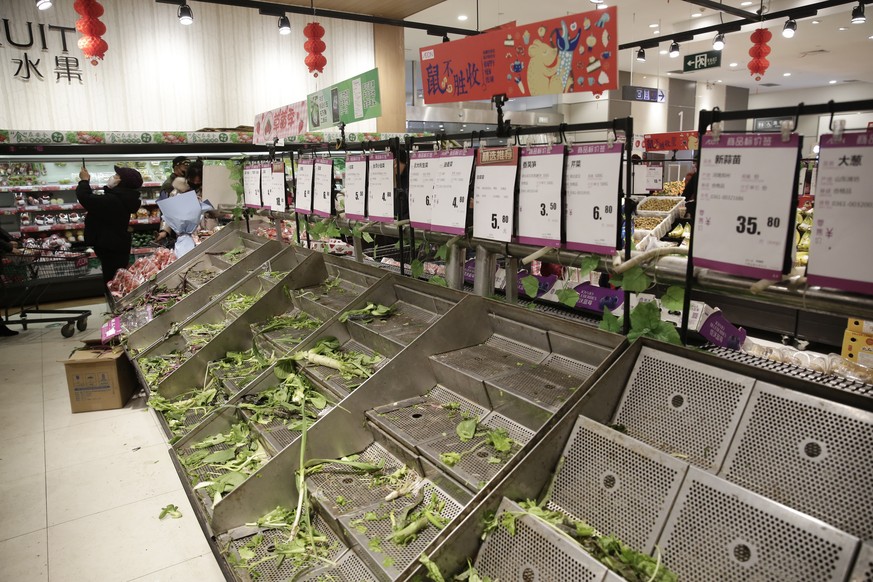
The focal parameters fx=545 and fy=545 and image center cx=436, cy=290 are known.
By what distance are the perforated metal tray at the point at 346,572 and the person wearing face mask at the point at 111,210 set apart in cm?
695

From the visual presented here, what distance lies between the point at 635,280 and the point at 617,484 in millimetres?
667

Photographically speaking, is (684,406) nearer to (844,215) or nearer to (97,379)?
(844,215)

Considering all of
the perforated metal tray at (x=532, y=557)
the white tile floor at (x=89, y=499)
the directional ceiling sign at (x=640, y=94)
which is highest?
the directional ceiling sign at (x=640, y=94)

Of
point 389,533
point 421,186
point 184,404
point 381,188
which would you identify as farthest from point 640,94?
point 389,533

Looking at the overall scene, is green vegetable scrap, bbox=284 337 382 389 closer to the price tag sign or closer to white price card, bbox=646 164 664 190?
the price tag sign

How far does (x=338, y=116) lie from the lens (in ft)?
13.3

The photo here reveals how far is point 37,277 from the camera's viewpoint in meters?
7.53

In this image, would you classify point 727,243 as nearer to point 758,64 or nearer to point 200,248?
point 200,248

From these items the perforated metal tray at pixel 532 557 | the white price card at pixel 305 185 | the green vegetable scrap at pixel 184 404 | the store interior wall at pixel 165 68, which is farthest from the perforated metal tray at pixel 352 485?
the store interior wall at pixel 165 68

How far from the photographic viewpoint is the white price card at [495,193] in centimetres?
220

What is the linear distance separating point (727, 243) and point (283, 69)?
10.3m

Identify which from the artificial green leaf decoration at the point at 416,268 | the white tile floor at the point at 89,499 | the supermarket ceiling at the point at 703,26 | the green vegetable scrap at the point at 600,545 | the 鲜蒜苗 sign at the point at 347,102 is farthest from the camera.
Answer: the supermarket ceiling at the point at 703,26

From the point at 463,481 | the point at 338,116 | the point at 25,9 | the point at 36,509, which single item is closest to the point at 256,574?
the point at 463,481

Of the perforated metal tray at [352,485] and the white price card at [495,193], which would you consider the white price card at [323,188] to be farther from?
the perforated metal tray at [352,485]
